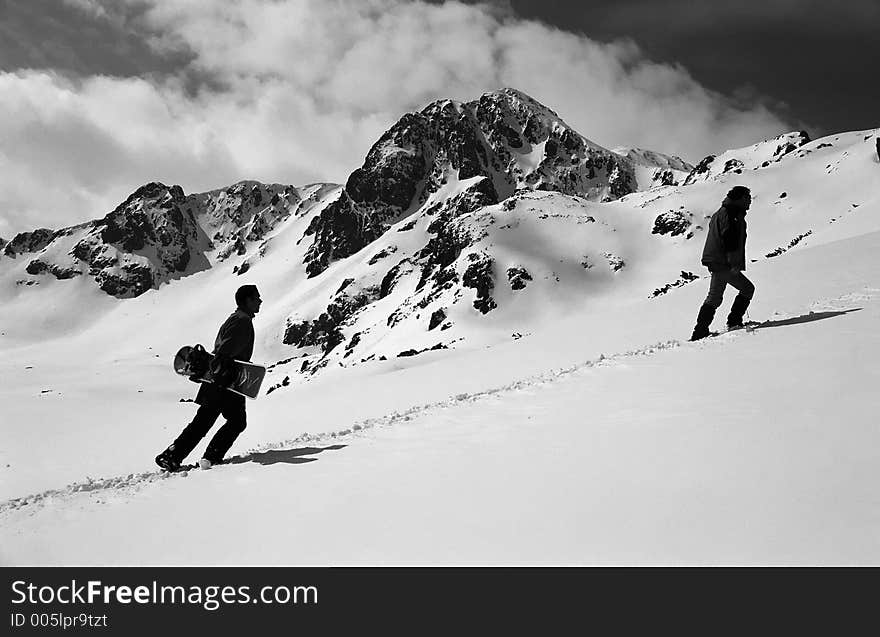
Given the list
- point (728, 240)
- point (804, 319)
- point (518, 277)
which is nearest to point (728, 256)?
point (728, 240)

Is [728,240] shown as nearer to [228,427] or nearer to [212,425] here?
[228,427]

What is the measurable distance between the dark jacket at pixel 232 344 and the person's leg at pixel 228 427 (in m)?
0.15

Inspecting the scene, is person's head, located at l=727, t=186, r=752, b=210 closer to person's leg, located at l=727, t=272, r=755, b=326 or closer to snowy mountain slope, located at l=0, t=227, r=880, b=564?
person's leg, located at l=727, t=272, r=755, b=326

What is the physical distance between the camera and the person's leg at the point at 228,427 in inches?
327

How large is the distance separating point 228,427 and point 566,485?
5284 mm

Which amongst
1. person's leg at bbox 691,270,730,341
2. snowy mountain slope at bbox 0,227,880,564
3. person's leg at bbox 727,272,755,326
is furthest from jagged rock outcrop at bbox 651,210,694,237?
snowy mountain slope at bbox 0,227,880,564

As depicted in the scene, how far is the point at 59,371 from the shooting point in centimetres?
15062

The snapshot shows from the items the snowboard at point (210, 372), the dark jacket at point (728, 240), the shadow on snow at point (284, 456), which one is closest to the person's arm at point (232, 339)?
the snowboard at point (210, 372)

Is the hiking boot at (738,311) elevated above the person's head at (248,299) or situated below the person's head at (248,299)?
above

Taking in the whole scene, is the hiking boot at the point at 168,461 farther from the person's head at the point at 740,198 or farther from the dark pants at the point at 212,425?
the person's head at the point at 740,198

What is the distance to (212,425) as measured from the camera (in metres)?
8.47

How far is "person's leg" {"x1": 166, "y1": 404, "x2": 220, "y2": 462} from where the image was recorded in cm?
828

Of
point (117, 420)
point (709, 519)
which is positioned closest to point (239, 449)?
point (709, 519)
